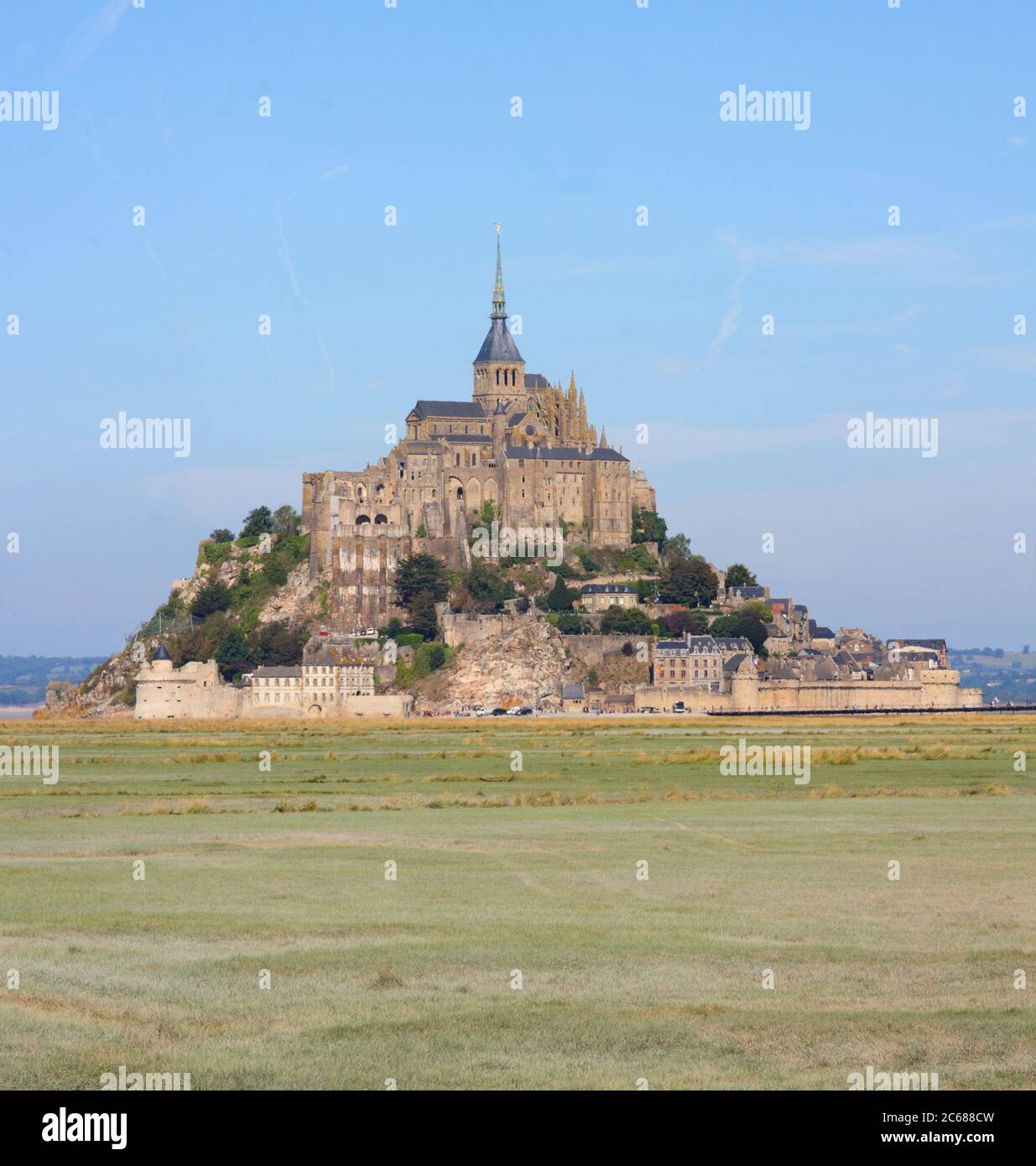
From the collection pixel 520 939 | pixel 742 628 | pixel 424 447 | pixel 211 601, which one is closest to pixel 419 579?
pixel 424 447

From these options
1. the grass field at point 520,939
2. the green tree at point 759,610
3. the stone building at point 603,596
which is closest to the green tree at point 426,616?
the stone building at point 603,596

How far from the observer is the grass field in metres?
15.0

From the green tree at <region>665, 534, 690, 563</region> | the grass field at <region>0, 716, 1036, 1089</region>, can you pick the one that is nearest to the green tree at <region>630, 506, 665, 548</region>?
the green tree at <region>665, 534, 690, 563</region>

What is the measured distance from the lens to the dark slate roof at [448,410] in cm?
15325

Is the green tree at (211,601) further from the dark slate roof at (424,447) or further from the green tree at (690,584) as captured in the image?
the green tree at (690,584)

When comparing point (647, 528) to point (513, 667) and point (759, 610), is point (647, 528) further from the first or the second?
point (513, 667)

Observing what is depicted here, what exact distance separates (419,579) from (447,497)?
9.12m

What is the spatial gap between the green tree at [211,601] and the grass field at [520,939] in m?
106

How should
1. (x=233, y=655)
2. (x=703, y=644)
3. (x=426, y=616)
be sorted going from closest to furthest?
(x=703, y=644) → (x=426, y=616) → (x=233, y=655)

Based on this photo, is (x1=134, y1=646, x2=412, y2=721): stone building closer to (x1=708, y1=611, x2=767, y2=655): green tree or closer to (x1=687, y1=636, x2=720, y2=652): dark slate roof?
(x1=687, y1=636, x2=720, y2=652): dark slate roof

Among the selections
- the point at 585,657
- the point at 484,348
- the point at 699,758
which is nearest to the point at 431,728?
the point at 585,657

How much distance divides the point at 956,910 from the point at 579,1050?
343 inches

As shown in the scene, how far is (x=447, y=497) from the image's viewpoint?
480 ft
